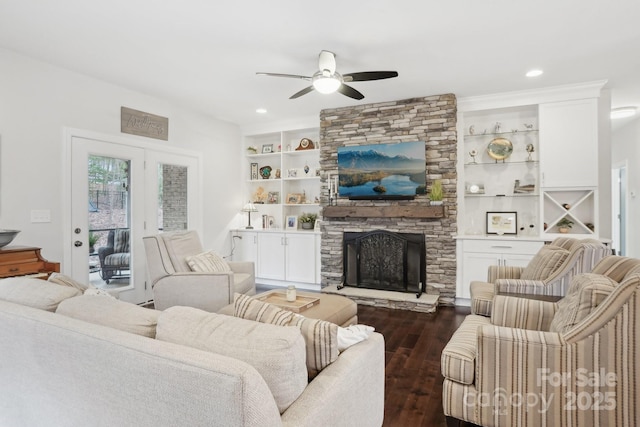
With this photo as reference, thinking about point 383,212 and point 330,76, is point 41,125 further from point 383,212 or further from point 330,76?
point 383,212

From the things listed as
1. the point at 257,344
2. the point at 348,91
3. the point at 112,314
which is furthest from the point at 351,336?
the point at 348,91

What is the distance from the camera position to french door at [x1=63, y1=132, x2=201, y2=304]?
381 centimetres

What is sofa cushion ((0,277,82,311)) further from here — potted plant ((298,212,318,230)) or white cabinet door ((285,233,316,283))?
potted plant ((298,212,318,230))

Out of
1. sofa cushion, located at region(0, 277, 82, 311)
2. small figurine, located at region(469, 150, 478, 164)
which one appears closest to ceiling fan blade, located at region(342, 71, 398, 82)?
small figurine, located at region(469, 150, 478, 164)

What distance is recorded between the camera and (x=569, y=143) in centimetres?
424

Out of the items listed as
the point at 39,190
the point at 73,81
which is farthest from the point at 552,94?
the point at 39,190

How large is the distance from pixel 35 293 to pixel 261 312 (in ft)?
3.55

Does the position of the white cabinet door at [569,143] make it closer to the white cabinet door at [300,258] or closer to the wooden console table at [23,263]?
the white cabinet door at [300,258]

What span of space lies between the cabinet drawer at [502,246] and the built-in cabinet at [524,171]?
10 millimetres

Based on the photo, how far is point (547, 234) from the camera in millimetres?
4344

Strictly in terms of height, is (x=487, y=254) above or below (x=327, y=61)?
below

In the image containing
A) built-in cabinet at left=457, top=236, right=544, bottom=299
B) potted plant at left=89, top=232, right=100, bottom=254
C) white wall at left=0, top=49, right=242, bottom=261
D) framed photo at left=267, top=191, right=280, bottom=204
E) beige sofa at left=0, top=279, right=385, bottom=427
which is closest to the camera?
beige sofa at left=0, top=279, right=385, bottom=427

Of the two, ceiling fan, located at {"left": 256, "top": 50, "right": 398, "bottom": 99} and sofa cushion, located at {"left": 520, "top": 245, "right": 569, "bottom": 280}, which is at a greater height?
ceiling fan, located at {"left": 256, "top": 50, "right": 398, "bottom": 99}

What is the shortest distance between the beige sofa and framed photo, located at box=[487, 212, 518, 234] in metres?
3.73
